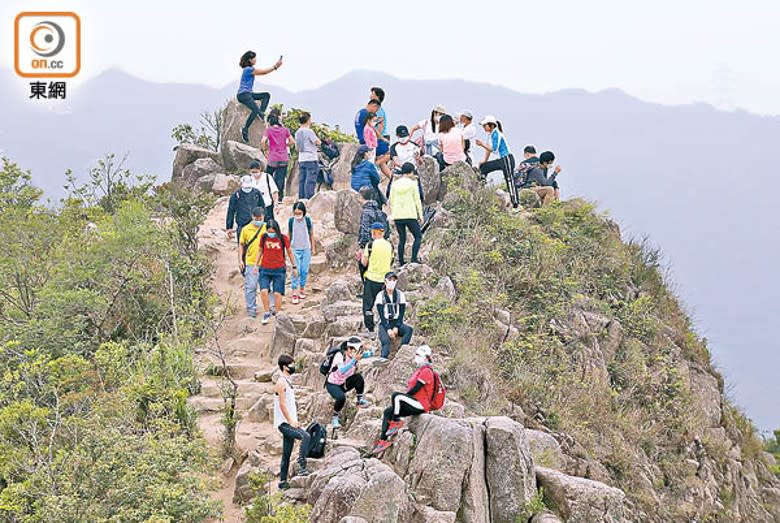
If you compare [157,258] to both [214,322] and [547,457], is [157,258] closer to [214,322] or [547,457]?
[214,322]

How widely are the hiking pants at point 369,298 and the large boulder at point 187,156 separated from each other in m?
12.7

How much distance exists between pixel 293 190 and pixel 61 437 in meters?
11.9

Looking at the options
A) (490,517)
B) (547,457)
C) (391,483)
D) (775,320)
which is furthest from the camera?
(775,320)

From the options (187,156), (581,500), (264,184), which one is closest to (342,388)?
(581,500)

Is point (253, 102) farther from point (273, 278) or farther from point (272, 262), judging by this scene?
point (272, 262)

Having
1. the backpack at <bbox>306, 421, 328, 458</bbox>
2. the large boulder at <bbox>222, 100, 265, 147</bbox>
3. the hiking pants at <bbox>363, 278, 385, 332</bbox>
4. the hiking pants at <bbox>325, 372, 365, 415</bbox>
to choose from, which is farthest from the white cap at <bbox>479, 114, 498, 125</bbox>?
the backpack at <bbox>306, 421, 328, 458</bbox>

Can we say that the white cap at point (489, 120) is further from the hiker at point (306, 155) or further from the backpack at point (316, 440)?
the backpack at point (316, 440)

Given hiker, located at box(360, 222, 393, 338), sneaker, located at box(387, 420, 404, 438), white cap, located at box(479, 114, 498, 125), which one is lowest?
sneaker, located at box(387, 420, 404, 438)

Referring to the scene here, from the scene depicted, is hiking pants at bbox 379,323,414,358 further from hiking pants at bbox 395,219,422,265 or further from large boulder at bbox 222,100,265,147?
large boulder at bbox 222,100,265,147

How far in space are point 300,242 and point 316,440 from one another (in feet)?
17.0

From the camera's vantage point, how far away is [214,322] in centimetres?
1265

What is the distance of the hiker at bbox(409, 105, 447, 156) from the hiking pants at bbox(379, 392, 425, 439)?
981 cm

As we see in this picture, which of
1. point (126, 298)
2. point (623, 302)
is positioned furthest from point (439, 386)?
point (623, 302)

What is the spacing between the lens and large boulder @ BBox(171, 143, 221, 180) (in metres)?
22.4
